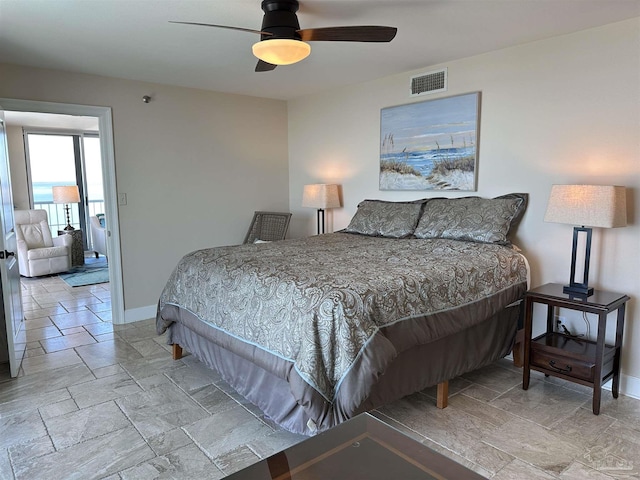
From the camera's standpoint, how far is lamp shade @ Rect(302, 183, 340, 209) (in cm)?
466

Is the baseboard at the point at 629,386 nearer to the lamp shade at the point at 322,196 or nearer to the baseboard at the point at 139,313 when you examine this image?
the lamp shade at the point at 322,196

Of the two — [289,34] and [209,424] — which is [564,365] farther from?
[289,34]

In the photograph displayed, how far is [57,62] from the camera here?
3580 millimetres

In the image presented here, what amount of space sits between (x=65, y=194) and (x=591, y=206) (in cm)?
758

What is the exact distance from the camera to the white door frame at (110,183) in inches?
155

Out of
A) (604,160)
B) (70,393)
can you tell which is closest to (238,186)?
(70,393)

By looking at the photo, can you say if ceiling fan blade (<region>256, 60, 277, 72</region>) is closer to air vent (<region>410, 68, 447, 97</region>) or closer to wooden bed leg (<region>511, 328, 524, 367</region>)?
air vent (<region>410, 68, 447, 97</region>)

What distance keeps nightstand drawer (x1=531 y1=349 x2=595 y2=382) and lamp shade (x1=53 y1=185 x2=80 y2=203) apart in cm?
735

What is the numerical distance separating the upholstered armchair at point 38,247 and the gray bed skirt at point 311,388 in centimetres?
416

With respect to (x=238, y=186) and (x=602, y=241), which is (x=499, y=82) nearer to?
(x=602, y=241)

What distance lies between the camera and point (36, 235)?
6.49 meters

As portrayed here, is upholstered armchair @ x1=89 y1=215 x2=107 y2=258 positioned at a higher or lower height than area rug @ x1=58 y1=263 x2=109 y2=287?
higher

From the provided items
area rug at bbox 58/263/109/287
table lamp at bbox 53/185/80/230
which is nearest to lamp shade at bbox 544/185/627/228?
area rug at bbox 58/263/109/287

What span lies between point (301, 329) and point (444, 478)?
96cm
